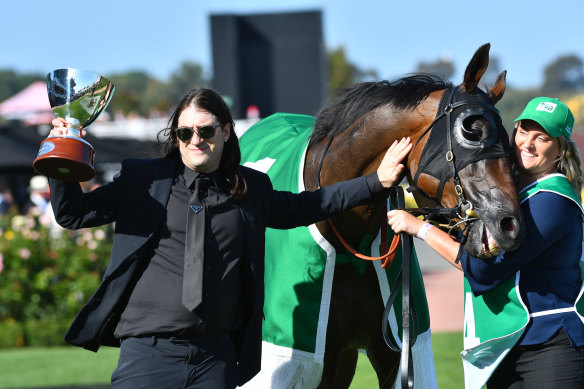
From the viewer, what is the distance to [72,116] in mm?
2629

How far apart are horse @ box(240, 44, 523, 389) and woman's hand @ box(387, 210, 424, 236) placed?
79mm

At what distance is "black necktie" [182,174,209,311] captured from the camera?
258cm

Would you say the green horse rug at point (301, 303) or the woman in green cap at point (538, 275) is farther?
the green horse rug at point (301, 303)

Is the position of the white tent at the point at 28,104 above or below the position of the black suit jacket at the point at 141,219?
above

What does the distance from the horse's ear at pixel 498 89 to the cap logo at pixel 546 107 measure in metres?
0.15

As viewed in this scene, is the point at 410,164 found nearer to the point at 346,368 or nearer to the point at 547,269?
the point at 547,269

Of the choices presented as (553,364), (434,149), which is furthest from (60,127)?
(553,364)

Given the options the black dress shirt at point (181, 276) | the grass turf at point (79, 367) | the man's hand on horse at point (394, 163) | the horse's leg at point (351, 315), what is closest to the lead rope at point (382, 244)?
the horse's leg at point (351, 315)

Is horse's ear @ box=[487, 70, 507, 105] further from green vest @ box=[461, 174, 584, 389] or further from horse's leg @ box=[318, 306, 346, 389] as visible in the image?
horse's leg @ box=[318, 306, 346, 389]

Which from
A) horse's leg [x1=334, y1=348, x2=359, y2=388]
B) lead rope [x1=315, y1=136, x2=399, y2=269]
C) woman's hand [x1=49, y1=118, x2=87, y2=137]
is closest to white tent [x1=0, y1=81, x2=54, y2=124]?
horse's leg [x1=334, y1=348, x2=359, y2=388]

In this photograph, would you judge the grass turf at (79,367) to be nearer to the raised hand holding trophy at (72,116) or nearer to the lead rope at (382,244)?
the lead rope at (382,244)

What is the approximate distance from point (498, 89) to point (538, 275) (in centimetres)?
70

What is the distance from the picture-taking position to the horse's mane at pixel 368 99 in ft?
9.68

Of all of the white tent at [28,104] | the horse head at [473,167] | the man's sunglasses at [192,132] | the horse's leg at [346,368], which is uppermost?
the white tent at [28,104]
